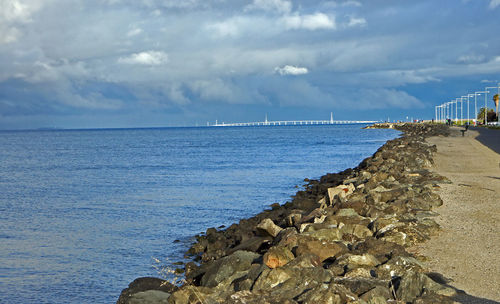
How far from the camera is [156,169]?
128 feet

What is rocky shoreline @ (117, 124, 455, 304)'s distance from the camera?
20.5ft

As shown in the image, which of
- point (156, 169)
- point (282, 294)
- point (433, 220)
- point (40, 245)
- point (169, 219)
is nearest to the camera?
point (282, 294)

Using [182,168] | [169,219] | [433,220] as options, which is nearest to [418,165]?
[169,219]

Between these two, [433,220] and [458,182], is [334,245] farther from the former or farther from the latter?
[458,182]

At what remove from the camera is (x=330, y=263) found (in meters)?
8.00

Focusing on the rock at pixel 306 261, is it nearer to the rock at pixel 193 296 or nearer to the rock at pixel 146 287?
the rock at pixel 193 296

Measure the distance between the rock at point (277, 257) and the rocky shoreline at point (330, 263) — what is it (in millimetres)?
14

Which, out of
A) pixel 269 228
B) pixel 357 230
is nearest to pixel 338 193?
pixel 269 228

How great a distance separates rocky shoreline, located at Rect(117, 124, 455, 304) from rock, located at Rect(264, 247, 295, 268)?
0.01 metres

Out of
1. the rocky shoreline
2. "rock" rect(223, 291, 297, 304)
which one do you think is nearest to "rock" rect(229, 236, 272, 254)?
the rocky shoreline

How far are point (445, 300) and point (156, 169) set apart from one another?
3433cm

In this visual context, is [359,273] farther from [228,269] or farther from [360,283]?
[228,269]

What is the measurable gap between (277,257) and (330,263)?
83 centimetres

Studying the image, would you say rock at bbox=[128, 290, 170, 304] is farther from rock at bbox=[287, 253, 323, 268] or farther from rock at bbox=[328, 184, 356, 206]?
rock at bbox=[328, 184, 356, 206]
